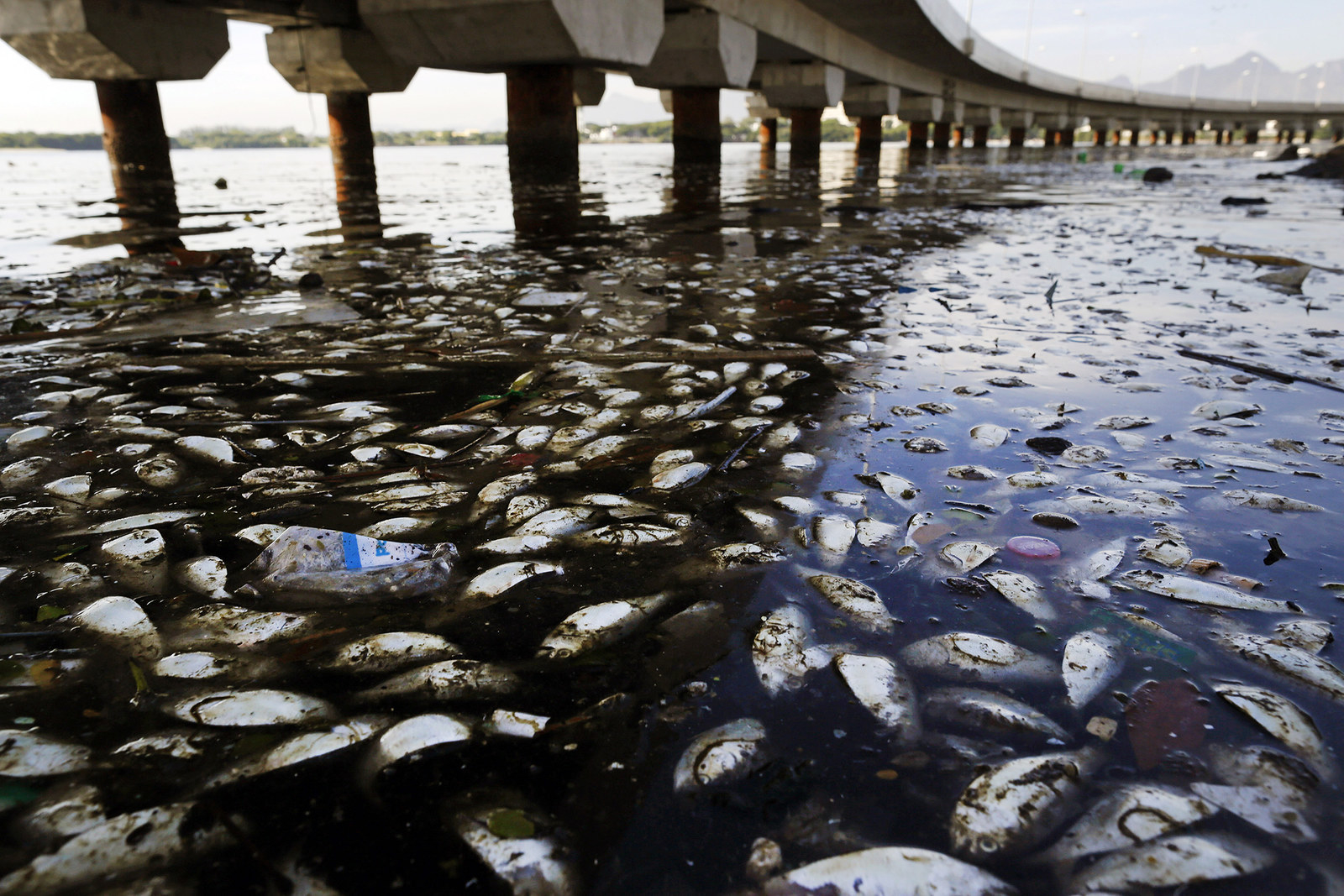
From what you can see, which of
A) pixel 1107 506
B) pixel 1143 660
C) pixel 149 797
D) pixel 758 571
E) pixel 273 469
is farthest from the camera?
pixel 273 469

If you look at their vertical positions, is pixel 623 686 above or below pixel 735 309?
below

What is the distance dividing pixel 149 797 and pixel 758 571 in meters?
1.11

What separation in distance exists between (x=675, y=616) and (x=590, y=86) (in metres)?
23.4

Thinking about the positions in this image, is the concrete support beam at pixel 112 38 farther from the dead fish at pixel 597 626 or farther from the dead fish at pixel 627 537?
the dead fish at pixel 597 626

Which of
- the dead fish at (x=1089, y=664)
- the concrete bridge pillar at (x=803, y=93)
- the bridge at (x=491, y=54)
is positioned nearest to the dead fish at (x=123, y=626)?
the dead fish at (x=1089, y=664)

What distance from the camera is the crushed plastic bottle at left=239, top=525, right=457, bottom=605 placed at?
1.56m

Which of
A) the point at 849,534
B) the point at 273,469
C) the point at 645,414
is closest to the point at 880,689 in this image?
the point at 849,534

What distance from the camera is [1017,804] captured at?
1.05 m

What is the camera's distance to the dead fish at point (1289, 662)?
1265 millimetres

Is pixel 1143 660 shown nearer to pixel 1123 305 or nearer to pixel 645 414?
pixel 645 414

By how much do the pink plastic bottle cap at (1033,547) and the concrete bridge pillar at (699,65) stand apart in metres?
14.3

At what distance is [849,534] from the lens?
5.83 ft

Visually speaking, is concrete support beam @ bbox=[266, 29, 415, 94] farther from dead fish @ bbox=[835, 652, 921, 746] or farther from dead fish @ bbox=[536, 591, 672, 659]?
dead fish @ bbox=[835, 652, 921, 746]

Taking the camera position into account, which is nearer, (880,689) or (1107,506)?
(880,689)
